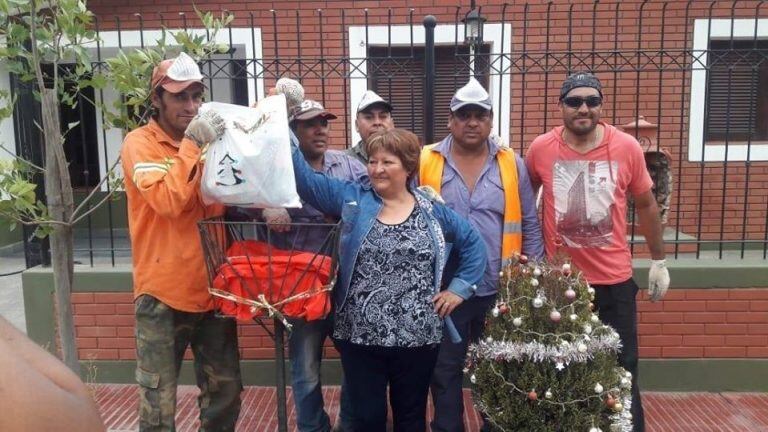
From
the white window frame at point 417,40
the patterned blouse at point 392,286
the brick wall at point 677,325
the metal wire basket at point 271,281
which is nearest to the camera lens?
the metal wire basket at point 271,281

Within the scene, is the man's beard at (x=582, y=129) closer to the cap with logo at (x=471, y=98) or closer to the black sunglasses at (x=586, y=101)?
the black sunglasses at (x=586, y=101)

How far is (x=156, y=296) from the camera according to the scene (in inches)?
106

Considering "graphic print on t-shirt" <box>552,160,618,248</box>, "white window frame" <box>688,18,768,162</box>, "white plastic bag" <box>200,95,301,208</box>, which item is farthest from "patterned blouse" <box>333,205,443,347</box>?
"white window frame" <box>688,18,768,162</box>

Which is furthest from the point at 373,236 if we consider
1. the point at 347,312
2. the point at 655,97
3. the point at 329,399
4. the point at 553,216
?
the point at 655,97

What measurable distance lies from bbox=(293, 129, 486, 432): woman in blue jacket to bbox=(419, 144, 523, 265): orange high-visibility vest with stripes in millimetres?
385

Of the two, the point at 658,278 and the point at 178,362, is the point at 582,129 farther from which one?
the point at 178,362

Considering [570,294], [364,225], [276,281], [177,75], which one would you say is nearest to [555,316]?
[570,294]

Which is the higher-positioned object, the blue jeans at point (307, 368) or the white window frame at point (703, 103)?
the white window frame at point (703, 103)

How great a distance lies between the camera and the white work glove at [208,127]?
221cm

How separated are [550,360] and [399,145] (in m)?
1.15

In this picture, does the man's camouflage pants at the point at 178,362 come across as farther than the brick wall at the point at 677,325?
No

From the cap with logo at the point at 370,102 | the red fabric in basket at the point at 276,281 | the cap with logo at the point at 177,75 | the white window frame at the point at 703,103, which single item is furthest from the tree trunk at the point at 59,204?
the white window frame at the point at 703,103

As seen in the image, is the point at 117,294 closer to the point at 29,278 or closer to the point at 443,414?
the point at 29,278

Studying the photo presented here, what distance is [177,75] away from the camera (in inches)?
101
